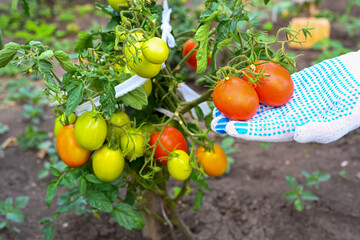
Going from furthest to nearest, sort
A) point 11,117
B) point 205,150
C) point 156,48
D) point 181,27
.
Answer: point 11,117 → point 181,27 → point 205,150 → point 156,48

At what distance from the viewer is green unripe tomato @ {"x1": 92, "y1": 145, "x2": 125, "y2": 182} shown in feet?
3.28

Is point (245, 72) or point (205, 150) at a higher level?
point (245, 72)

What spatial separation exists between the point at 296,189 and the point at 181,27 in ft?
4.33

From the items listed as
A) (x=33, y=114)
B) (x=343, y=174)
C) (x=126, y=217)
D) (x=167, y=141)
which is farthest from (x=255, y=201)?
(x=33, y=114)

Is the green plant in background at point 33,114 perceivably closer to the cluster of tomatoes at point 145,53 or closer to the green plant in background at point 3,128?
the green plant in background at point 3,128

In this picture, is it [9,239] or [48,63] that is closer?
[48,63]

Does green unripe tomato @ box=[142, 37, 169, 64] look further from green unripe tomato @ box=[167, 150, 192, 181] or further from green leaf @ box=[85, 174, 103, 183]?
green leaf @ box=[85, 174, 103, 183]

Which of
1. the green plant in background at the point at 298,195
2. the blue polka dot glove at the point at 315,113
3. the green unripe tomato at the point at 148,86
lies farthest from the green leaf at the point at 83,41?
the green plant in background at the point at 298,195

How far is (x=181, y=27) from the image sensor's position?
7.95 feet

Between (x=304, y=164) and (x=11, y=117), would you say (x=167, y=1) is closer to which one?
(x=304, y=164)

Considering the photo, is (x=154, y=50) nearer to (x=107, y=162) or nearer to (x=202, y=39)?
(x=202, y=39)

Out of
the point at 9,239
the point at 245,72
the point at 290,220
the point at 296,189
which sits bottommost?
the point at 9,239

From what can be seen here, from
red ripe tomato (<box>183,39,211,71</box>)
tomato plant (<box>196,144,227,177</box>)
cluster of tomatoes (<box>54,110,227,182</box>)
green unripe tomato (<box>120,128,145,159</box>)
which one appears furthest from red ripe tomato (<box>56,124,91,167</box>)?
red ripe tomato (<box>183,39,211,71</box>)

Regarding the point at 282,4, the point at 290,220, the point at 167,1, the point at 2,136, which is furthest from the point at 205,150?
the point at 282,4
